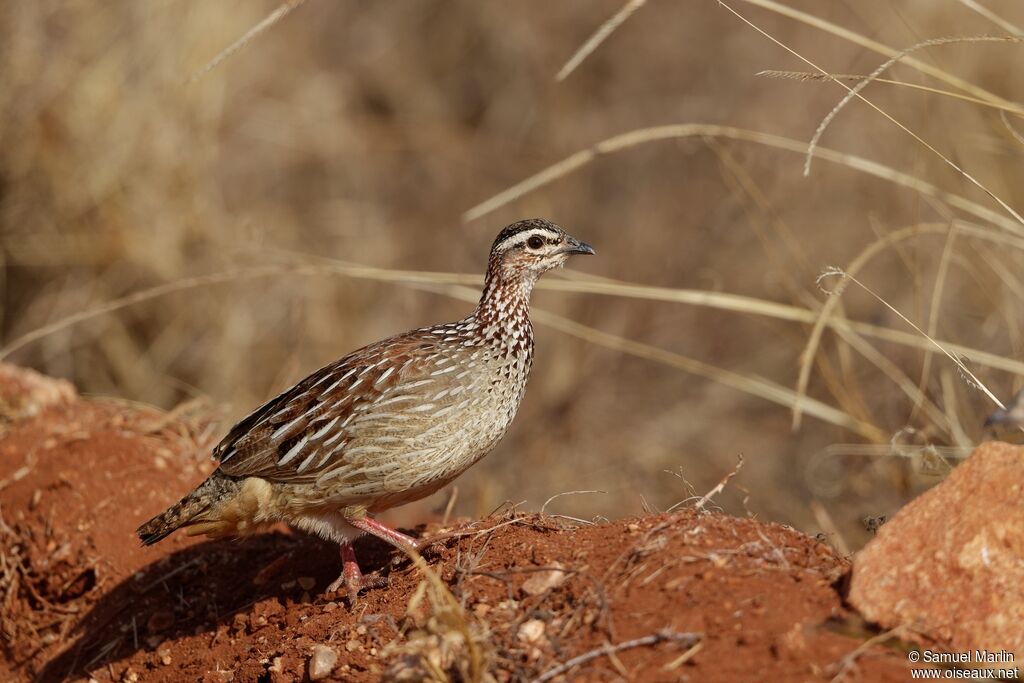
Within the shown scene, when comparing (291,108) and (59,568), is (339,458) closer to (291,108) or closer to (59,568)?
(59,568)

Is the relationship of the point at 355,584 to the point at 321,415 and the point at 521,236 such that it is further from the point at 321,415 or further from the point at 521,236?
the point at 521,236

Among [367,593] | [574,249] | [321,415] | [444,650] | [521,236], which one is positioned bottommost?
[367,593]

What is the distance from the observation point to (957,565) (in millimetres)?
3883

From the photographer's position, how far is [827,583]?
4.01 m

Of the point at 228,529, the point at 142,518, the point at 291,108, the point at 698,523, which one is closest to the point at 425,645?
the point at 698,523

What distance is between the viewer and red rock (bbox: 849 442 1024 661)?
379 cm

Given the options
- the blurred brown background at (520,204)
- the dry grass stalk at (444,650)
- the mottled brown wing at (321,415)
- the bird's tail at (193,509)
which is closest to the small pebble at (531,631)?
the dry grass stalk at (444,650)

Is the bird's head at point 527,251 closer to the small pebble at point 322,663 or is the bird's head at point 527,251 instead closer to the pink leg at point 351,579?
the pink leg at point 351,579

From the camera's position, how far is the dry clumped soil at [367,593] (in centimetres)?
377

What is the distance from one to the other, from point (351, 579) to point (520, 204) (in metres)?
8.39

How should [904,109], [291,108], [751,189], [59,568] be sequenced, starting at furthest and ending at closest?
[291,108]
[904,109]
[751,189]
[59,568]

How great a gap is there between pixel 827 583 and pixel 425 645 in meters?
1.41

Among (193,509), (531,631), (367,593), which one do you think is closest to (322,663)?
(367,593)

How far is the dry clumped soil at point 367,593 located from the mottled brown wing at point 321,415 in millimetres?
633
